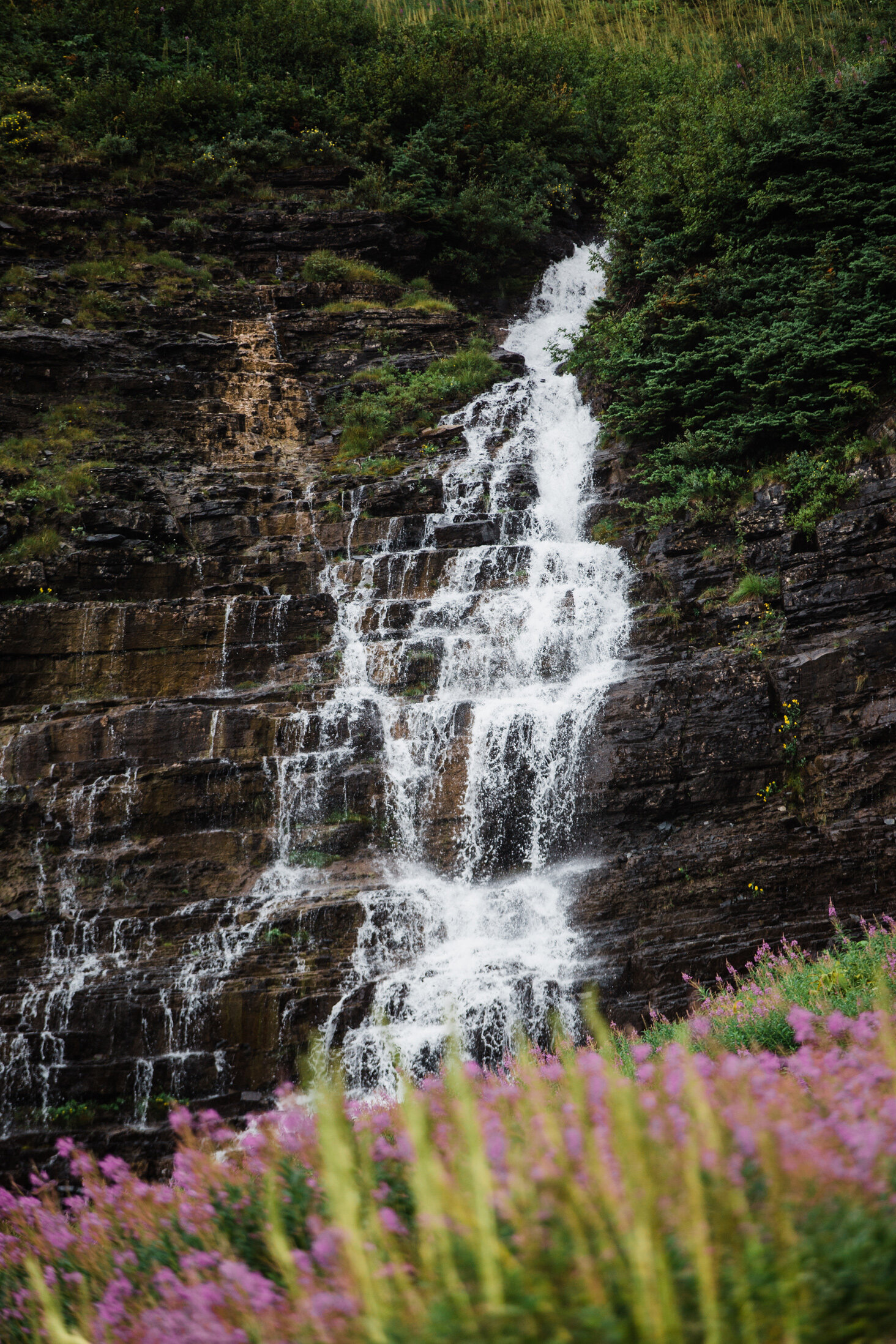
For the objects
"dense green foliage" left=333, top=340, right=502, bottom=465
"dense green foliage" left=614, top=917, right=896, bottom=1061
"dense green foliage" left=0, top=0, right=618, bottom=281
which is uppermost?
"dense green foliage" left=0, top=0, right=618, bottom=281

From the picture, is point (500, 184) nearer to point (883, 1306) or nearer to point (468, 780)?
point (468, 780)

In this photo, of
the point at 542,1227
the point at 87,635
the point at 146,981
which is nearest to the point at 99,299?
the point at 87,635

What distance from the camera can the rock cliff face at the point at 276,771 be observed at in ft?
36.0

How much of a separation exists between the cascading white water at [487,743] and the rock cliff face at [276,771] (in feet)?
1.20

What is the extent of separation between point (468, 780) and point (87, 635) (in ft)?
25.2

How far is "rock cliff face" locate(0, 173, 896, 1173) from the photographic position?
10984 mm

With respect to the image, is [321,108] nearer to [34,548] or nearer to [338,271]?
[338,271]

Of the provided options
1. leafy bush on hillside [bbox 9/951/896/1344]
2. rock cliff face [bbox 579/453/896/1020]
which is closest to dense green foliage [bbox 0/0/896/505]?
rock cliff face [bbox 579/453/896/1020]

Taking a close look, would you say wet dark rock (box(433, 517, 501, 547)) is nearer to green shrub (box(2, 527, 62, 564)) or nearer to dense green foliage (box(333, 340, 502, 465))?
dense green foliage (box(333, 340, 502, 465))

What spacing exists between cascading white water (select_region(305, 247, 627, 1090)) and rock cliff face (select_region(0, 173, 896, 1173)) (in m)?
0.37

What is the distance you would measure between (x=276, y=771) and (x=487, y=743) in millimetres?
3476

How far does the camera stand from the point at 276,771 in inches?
536

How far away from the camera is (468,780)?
1306cm

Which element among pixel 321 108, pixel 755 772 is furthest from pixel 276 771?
pixel 321 108
